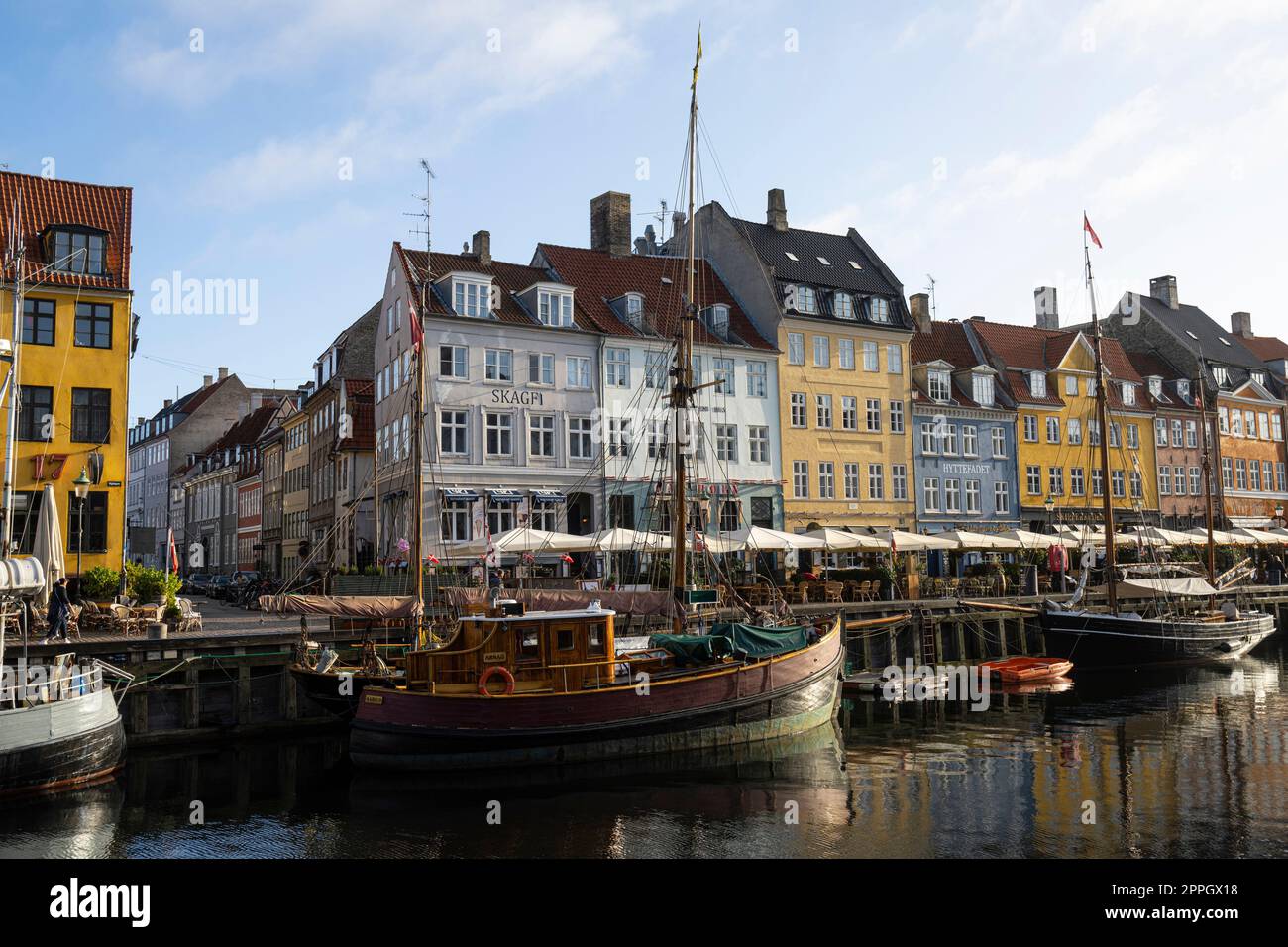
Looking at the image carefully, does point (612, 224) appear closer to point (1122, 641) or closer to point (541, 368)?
point (541, 368)

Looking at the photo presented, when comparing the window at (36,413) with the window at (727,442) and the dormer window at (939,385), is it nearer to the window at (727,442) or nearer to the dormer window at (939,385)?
the window at (727,442)

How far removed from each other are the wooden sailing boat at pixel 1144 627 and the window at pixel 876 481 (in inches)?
432

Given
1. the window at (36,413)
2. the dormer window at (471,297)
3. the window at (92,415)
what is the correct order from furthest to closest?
the dormer window at (471,297)
the window at (92,415)
the window at (36,413)

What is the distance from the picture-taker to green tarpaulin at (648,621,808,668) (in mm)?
25016

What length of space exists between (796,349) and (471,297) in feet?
51.5

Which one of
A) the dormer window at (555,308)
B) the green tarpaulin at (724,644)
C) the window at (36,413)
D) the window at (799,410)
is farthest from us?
the window at (799,410)

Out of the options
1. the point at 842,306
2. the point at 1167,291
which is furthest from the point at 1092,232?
the point at 1167,291

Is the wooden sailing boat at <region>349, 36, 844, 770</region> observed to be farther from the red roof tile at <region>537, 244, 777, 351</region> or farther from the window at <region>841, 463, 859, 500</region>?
the window at <region>841, 463, 859, 500</region>

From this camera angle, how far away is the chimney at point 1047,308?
71.6 m

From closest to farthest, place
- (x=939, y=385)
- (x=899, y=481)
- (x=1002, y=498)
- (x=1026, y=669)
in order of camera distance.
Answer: (x=1026, y=669) < (x=899, y=481) < (x=939, y=385) < (x=1002, y=498)

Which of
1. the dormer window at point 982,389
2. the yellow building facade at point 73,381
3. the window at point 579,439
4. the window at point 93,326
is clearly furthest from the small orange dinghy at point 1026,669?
the window at point 93,326

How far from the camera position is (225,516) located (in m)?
79.4

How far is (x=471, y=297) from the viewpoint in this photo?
137 ft
